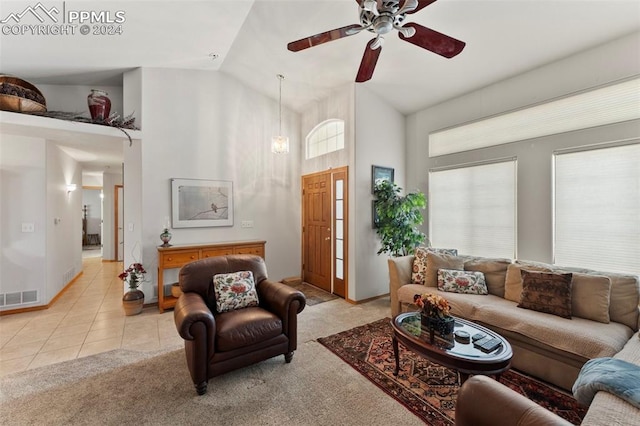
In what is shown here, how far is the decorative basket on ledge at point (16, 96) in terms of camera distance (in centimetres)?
315

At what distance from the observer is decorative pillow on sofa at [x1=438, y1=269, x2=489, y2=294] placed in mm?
3098

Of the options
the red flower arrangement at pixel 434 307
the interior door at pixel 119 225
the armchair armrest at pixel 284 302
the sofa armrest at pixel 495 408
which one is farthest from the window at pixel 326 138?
the interior door at pixel 119 225

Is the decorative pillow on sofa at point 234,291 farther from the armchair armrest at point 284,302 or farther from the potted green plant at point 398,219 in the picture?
the potted green plant at point 398,219

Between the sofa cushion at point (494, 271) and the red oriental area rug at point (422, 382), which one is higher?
the sofa cushion at point (494, 271)

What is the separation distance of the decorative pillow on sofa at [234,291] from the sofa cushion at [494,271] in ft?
8.51

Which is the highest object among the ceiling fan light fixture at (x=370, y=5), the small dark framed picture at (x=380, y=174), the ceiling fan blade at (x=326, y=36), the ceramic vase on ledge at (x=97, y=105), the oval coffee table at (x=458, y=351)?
the ceramic vase on ledge at (x=97, y=105)

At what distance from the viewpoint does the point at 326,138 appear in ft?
16.3

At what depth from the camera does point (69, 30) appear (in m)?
2.91

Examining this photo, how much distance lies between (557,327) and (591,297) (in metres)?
0.52

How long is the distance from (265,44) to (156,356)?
398 centimetres

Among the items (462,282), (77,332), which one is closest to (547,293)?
(462,282)

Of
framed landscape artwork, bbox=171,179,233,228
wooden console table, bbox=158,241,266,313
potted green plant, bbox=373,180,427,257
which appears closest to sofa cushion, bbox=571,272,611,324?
potted green plant, bbox=373,180,427,257

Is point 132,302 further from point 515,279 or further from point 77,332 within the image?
point 515,279

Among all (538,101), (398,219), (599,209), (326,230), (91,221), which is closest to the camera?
(599,209)
